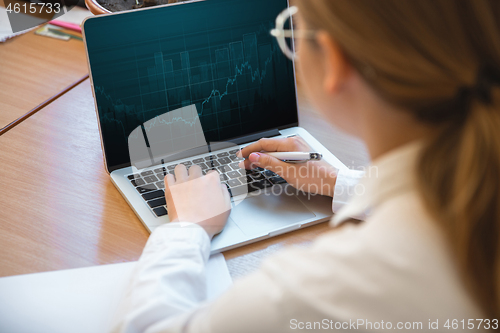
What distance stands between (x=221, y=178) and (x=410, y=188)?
468 mm

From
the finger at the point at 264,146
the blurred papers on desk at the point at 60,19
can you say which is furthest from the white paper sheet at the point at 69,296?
the blurred papers on desk at the point at 60,19

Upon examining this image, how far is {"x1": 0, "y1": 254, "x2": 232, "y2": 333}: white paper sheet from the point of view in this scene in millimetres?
590

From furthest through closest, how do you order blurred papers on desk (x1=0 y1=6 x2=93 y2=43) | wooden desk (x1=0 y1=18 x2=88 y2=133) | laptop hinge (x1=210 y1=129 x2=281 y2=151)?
blurred papers on desk (x1=0 y1=6 x2=93 y2=43) < wooden desk (x1=0 y1=18 x2=88 y2=133) < laptop hinge (x1=210 y1=129 x2=281 y2=151)

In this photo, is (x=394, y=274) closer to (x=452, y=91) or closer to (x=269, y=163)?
(x=452, y=91)

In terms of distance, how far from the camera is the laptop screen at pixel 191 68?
Result: 0.81 meters

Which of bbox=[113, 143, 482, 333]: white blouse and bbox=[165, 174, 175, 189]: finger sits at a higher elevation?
bbox=[113, 143, 482, 333]: white blouse

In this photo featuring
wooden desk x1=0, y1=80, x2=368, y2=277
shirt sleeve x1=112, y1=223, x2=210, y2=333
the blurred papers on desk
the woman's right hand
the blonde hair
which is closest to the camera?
the blonde hair

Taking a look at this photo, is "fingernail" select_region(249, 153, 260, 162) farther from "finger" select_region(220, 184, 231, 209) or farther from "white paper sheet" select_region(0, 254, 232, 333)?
"white paper sheet" select_region(0, 254, 232, 333)

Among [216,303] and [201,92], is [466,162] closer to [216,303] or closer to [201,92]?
[216,303]

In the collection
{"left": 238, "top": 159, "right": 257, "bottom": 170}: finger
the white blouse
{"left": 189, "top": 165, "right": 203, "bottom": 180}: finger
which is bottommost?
{"left": 238, "top": 159, "right": 257, "bottom": 170}: finger

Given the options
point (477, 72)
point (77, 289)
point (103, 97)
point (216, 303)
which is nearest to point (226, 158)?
point (103, 97)

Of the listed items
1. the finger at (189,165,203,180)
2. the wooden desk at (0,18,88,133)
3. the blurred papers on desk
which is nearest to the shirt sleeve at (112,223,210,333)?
the finger at (189,165,203,180)

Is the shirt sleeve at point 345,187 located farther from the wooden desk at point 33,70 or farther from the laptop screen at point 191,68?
the wooden desk at point 33,70

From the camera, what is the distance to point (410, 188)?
1.29ft
